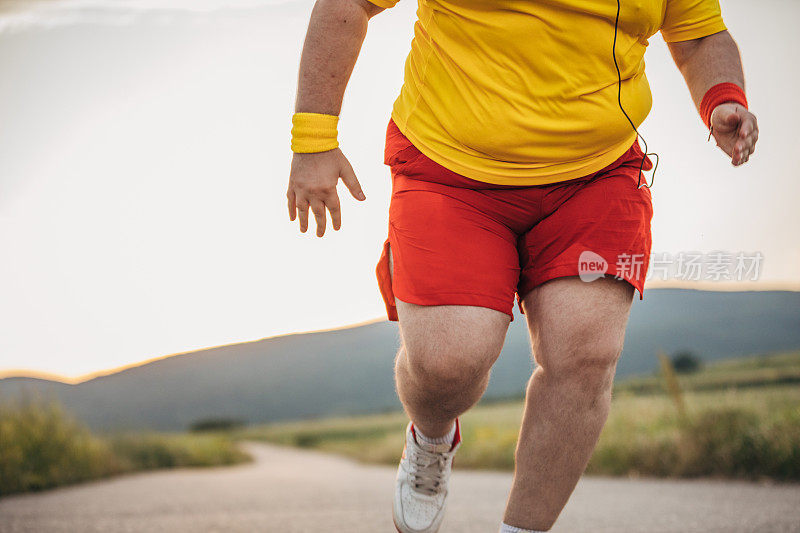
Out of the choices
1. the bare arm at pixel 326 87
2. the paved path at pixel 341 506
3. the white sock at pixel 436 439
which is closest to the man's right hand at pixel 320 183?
the bare arm at pixel 326 87

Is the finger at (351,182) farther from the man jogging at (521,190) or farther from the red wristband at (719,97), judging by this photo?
the red wristband at (719,97)

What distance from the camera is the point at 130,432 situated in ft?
15.0

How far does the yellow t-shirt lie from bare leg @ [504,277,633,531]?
27cm

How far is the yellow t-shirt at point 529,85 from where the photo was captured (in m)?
1.38

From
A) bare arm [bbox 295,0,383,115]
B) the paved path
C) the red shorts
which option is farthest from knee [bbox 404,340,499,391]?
the paved path

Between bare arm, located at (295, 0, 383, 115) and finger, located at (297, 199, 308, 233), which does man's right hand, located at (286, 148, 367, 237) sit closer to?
finger, located at (297, 199, 308, 233)

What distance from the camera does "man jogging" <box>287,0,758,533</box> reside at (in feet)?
4.57

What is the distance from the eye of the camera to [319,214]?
1481mm

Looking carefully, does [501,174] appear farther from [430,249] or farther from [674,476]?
[674,476]

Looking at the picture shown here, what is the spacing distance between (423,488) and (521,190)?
2.95 feet

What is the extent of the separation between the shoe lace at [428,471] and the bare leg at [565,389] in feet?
1.39

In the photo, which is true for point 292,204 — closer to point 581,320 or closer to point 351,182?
point 351,182

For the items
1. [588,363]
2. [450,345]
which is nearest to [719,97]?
[588,363]

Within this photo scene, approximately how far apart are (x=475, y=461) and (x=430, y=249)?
11.8ft
